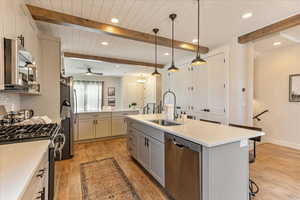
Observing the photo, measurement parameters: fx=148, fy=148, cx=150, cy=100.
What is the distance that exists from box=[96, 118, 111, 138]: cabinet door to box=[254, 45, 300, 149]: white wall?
4.68 metres

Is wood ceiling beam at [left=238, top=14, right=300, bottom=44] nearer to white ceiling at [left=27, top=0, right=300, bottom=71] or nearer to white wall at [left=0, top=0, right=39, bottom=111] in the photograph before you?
white ceiling at [left=27, top=0, right=300, bottom=71]

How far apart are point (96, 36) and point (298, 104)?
5.24 metres

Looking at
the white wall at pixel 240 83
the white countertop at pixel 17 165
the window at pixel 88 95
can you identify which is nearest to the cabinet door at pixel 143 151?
the white countertop at pixel 17 165

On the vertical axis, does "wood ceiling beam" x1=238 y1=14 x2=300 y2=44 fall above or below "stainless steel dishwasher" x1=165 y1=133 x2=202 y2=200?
above

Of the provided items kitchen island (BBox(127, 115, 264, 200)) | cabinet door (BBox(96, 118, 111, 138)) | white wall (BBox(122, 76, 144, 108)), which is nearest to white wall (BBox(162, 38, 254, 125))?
kitchen island (BBox(127, 115, 264, 200))

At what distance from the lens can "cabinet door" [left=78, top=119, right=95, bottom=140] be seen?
4276 mm

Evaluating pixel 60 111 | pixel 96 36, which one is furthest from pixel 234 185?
pixel 96 36

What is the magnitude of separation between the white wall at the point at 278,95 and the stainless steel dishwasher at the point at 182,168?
397 centimetres

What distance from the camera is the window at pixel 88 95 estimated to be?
852 centimetres

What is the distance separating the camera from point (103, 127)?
15.1 ft

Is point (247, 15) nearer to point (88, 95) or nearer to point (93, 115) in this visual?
point (93, 115)

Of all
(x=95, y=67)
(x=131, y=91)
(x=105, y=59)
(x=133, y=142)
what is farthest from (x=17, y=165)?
(x=131, y=91)

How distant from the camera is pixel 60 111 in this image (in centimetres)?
308

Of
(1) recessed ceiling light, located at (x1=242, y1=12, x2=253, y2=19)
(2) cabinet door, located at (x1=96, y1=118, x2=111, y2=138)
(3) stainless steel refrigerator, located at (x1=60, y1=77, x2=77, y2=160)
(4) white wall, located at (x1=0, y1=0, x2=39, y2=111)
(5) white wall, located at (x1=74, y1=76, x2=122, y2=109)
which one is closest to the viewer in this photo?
(4) white wall, located at (x1=0, y1=0, x2=39, y2=111)
